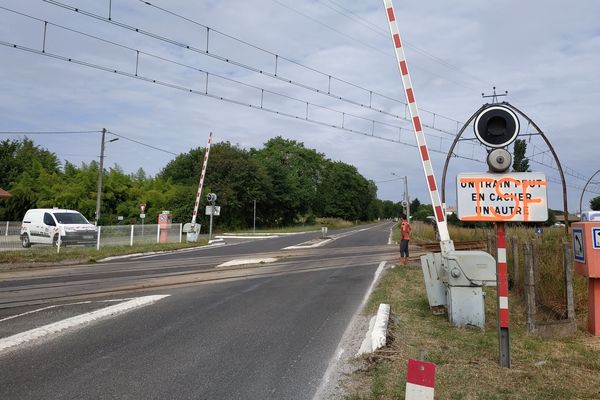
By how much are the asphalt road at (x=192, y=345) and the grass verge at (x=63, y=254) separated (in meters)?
6.77

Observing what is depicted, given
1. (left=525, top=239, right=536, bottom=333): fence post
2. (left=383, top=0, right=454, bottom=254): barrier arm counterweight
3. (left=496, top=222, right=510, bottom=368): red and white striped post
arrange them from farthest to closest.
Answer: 1. (left=383, top=0, right=454, bottom=254): barrier arm counterweight
2. (left=525, top=239, right=536, bottom=333): fence post
3. (left=496, top=222, right=510, bottom=368): red and white striped post

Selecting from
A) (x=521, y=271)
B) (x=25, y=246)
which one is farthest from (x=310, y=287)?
(x=25, y=246)

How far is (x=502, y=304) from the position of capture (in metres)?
5.35

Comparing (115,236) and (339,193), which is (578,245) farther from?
(339,193)

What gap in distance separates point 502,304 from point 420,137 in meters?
3.34

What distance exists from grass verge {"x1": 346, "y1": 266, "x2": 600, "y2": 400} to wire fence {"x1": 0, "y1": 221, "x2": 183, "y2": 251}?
19.1 metres

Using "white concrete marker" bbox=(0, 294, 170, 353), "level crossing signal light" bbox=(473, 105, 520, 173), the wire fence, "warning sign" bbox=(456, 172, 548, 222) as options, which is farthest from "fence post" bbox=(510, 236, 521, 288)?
the wire fence

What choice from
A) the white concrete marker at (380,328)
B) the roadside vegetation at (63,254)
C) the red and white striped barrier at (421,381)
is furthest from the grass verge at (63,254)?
the red and white striped barrier at (421,381)

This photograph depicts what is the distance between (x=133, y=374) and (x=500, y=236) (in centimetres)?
421

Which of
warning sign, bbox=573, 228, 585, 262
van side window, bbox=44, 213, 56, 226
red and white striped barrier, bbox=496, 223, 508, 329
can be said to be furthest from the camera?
van side window, bbox=44, 213, 56, 226

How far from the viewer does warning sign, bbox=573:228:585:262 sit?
7133 mm

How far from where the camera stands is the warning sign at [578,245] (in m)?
7.13

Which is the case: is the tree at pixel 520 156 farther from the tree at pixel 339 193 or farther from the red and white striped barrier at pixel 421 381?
the tree at pixel 339 193

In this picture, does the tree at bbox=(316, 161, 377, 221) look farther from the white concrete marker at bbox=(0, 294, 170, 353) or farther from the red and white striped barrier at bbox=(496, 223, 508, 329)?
the red and white striped barrier at bbox=(496, 223, 508, 329)
